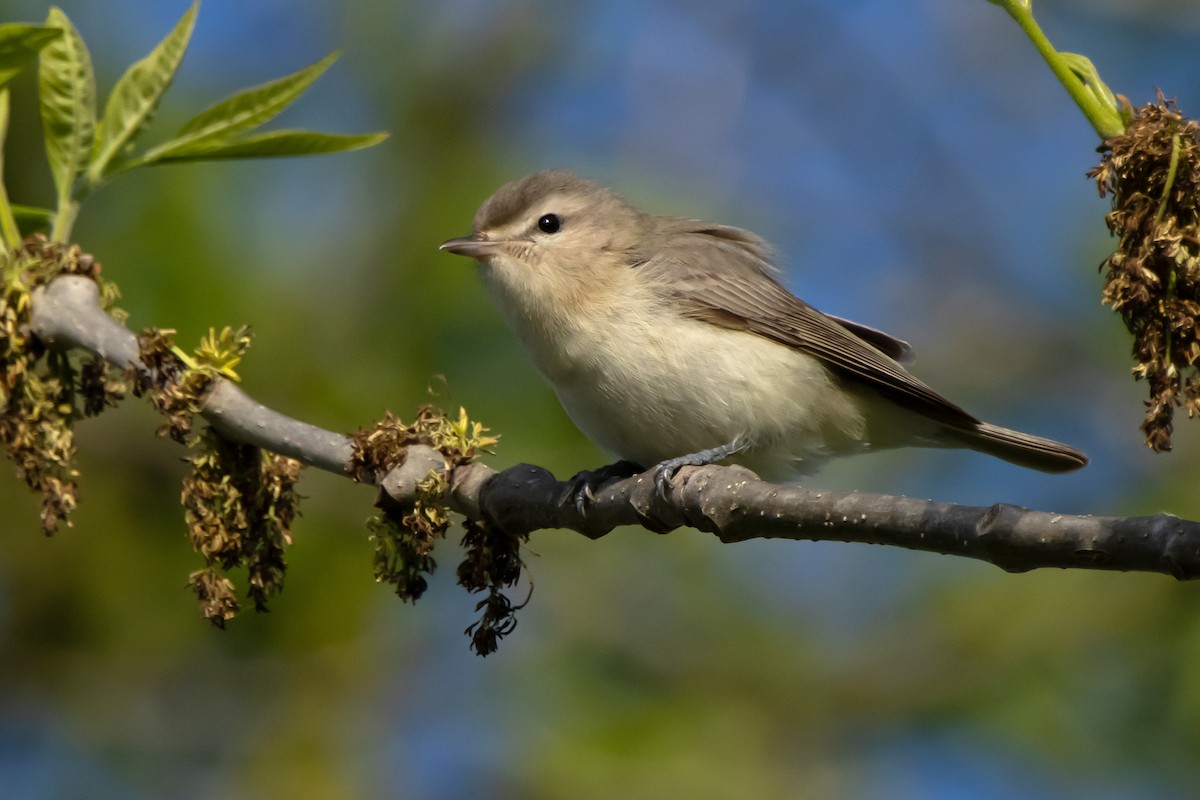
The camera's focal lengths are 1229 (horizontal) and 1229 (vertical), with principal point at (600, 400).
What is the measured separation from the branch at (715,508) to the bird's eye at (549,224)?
1.88 meters

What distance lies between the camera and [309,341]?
177 inches

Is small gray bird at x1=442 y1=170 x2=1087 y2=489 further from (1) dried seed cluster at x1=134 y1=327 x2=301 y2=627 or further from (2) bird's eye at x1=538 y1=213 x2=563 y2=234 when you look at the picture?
(1) dried seed cluster at x1=134 y1=327 x2=301 y2=627

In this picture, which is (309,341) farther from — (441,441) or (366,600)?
(441,441)

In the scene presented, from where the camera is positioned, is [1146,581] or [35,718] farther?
[1146,581]

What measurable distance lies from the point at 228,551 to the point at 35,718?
2216 millimetres

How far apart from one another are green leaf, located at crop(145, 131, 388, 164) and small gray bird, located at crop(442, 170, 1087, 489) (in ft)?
3.90

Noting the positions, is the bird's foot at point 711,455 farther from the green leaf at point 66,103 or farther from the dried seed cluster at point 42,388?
the green leaf at point 66,103

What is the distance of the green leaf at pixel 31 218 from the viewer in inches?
135

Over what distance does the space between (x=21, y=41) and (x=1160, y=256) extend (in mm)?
2476

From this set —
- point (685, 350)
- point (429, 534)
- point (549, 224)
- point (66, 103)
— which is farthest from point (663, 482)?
point (549, 224)

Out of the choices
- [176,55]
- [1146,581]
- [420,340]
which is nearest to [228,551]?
[176,55]

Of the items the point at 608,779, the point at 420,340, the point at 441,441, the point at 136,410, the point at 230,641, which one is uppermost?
the point at 420,340

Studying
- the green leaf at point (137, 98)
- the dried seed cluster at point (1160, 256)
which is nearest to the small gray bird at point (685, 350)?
the green leaf at point (137, 98)

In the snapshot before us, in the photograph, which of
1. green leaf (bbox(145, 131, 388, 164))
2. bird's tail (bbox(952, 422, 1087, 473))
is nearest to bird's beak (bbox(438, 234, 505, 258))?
green leaf (bbox(145, 131, 388, 164))
